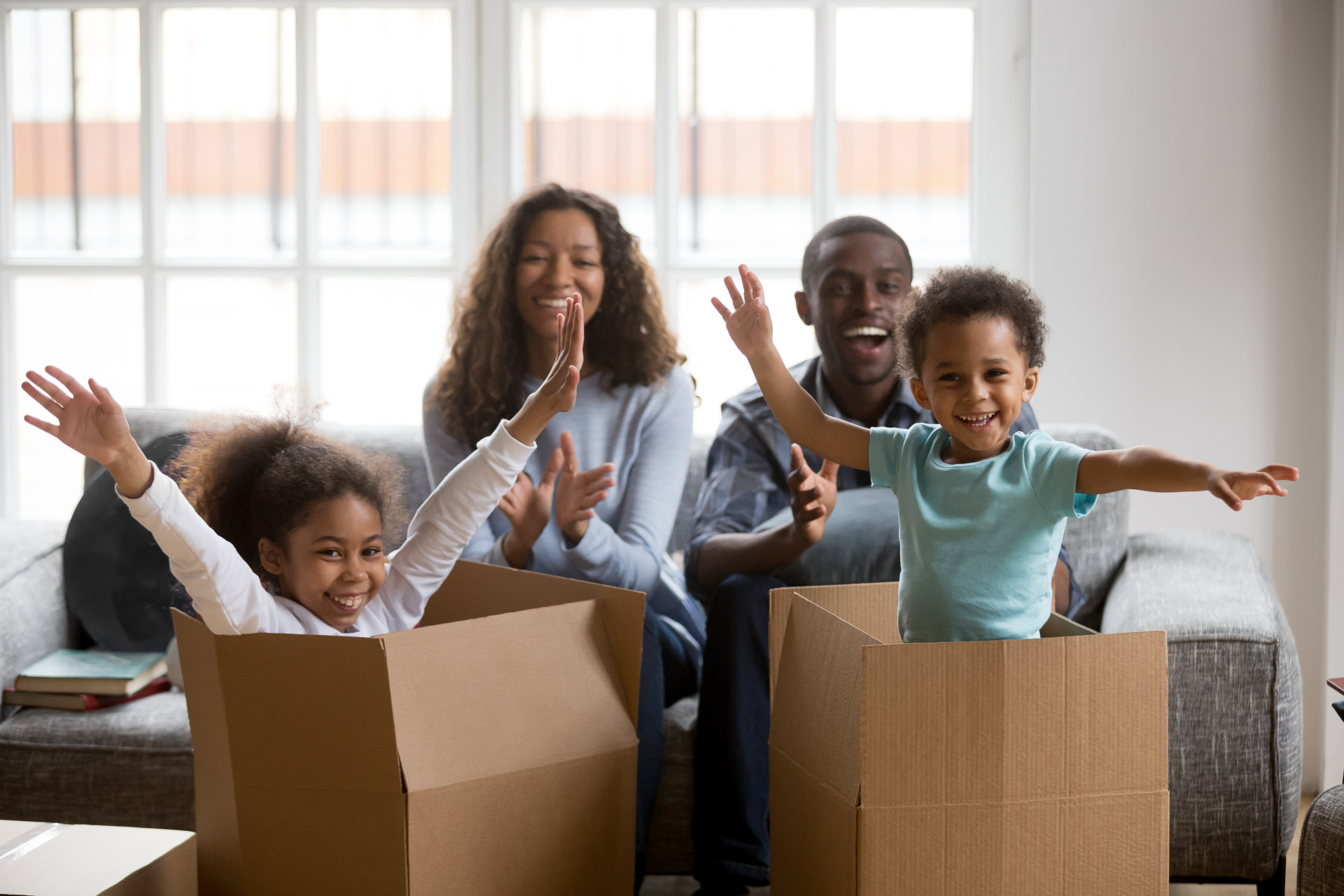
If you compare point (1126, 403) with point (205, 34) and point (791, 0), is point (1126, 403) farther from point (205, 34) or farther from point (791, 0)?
point (205, 34)

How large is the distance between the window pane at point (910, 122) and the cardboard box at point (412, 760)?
1.59m

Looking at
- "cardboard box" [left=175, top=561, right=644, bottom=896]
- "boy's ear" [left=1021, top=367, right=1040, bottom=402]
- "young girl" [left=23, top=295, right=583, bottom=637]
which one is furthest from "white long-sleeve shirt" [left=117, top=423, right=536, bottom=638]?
"boy's ear" [left=1021, top=367, right=1040, bottom=402]

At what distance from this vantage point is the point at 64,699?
5.56 ft

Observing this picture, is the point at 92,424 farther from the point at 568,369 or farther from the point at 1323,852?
the point at 1323,852

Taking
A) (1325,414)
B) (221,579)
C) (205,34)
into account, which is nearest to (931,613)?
(221,579)

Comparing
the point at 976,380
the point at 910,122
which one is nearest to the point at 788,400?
the point at 976,380

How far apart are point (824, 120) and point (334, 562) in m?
1.56

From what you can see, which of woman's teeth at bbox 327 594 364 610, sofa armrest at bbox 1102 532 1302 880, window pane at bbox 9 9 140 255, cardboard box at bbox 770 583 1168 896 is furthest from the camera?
window pane at bbox 9 9 140 255

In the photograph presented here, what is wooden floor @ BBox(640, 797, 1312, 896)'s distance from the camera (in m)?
1.80

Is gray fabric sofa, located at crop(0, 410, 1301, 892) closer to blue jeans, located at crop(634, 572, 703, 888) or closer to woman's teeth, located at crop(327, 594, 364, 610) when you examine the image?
blue jeans, located at crop(634, 572, 703, 888)

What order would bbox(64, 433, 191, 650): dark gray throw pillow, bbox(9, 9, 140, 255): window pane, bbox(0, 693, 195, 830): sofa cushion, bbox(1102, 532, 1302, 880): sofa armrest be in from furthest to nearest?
1. bbox(9, 9, 140, 255): window pane
2. bbox(64, 433, 191, 650): dark gray throw pillow
3. bbox(0, 693, 195, 830): sofa cushion
4. bbox(1102, 532, 1302, 880): sofa armrest

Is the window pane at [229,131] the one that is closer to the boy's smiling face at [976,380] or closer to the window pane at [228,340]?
the window pane at [228,340]

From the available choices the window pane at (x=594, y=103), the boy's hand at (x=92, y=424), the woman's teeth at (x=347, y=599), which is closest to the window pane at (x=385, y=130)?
the window pane at (x=594, y=103)

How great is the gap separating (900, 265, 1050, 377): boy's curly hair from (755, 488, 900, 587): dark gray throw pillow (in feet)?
1.15
